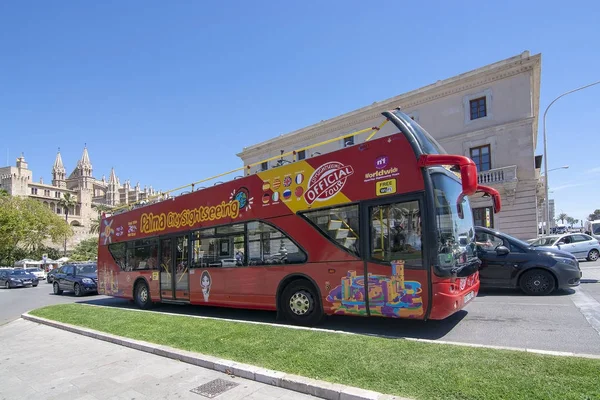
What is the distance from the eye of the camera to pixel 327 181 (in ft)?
24.4

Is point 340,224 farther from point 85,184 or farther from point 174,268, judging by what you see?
point 85,184

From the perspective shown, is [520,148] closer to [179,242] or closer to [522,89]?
[522,89]

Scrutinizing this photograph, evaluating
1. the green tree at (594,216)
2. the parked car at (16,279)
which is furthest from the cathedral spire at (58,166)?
the green tree at (594,216)

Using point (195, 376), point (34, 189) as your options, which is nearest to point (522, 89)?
point (195, 376)

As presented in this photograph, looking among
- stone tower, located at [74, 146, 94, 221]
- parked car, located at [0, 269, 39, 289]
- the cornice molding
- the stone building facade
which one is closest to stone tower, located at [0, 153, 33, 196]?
stone tower, located at [74, 146, 94, 221]

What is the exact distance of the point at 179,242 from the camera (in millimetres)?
11047

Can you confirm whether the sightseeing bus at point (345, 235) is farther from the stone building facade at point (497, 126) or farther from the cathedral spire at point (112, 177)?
the cathedral spire at point (112, 177)

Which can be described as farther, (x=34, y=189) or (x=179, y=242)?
(x=34, y=189)

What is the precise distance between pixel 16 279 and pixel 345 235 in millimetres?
30018

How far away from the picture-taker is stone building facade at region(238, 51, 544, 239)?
24.7 metres

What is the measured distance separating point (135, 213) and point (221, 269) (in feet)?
18.1

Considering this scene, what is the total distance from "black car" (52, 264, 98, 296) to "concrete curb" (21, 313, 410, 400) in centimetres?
1318

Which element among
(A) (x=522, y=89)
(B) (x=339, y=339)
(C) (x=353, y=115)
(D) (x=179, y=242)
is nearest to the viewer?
(B) (x=339, y=339)

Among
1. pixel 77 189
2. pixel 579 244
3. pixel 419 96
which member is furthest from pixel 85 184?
pixel 579 244
